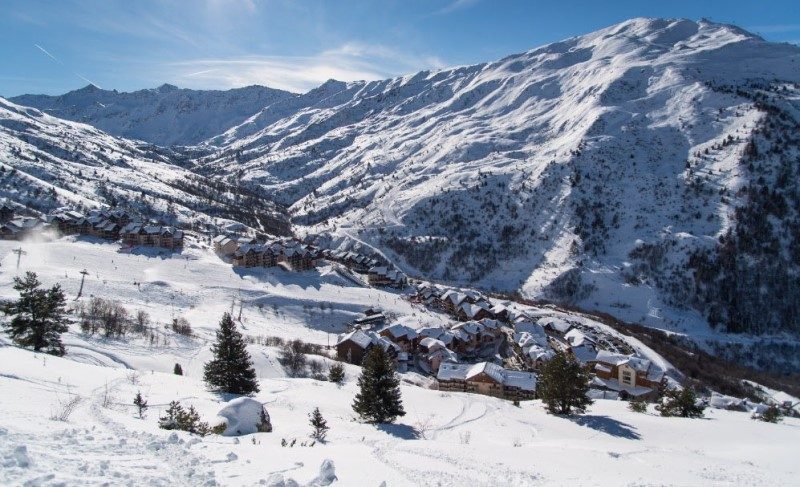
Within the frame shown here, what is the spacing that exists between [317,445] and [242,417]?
402cm

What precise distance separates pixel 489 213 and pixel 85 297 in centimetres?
11439

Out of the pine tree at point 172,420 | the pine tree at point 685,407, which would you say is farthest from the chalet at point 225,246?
the pine tree at point 685,407

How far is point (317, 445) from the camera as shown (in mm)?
17625

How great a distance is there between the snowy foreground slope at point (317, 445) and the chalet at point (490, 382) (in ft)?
36.2

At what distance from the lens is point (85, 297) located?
5791 cm

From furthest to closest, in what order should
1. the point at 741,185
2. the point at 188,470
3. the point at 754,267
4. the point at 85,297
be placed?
the point at 741,185 → the point at 754,267 → the point at 85,297 → the point at 188,470

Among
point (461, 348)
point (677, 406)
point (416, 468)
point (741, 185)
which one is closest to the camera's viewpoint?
point (416, 468)

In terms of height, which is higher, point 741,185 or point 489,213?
point 741,185

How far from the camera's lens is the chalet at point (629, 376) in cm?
5577

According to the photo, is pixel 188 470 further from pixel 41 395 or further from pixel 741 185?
pixel 741 185

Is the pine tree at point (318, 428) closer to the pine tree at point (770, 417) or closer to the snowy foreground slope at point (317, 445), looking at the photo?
the snowy foreground slope at point (317, 445)

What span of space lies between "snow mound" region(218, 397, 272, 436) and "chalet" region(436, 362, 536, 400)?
109 feet

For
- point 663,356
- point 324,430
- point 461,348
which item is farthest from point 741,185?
point 324,430

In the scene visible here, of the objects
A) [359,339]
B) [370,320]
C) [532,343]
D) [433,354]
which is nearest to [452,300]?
[370,320]
